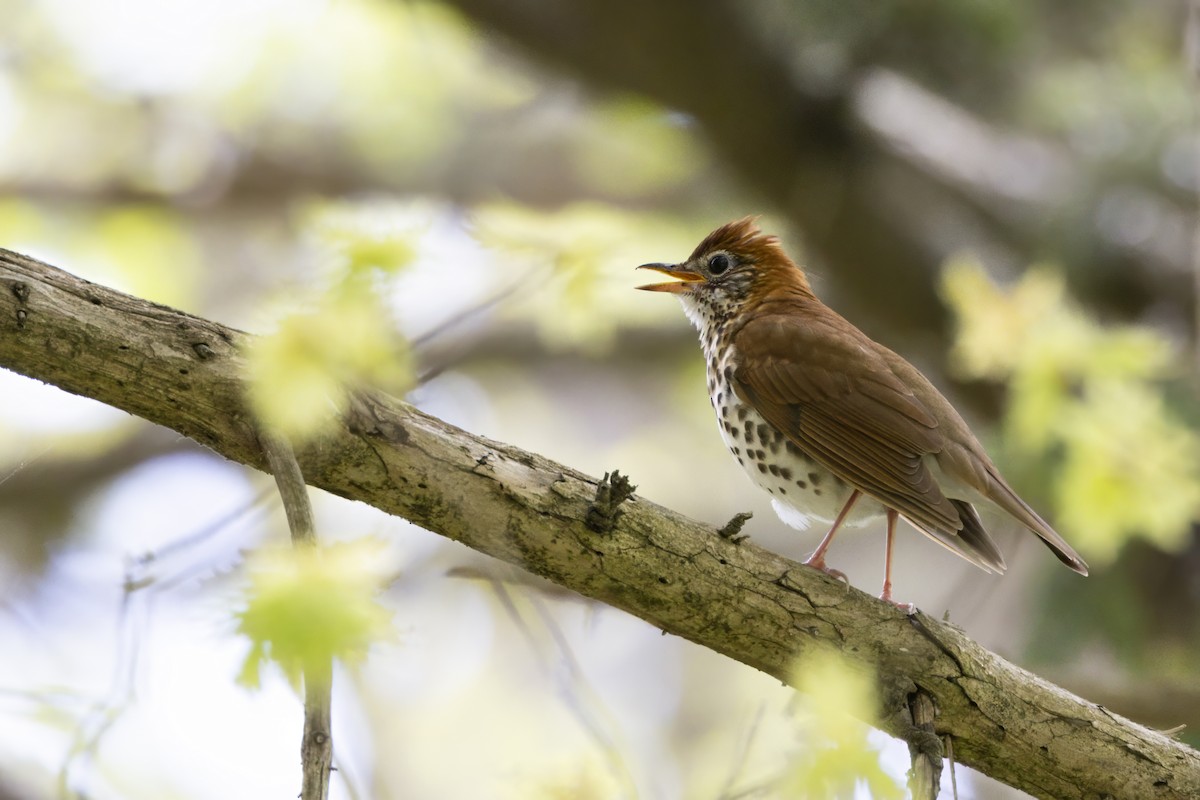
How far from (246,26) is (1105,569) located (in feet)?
17.9

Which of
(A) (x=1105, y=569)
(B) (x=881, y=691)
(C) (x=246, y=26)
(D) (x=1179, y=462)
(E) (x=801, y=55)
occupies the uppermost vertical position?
(E) (x=801, y=55)

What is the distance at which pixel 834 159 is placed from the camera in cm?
561

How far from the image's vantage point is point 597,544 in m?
2.63

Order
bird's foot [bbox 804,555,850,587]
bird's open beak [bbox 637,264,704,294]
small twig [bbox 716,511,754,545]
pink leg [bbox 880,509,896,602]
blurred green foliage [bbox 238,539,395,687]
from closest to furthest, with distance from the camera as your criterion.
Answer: blurred green foliage [bbox 238,539,395,687], small twig [bbox 716,511,754,545], bird's foot [bbox 804,555,850,587], pink leg [bbox 880,509,896,602], bird's open beak [bbox 637,264,704,294]

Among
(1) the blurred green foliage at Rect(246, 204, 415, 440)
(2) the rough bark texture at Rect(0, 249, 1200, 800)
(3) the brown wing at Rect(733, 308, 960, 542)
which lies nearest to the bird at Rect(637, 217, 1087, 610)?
(3) the brown wing at Rect(733, 308, 960, 542)

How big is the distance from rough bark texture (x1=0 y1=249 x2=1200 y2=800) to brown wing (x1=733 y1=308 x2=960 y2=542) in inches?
19.5

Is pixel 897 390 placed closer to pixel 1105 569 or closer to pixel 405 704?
pixel 1105 569

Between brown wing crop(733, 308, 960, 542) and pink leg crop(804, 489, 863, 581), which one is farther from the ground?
brown wing crop(733, 308, 960, 542)

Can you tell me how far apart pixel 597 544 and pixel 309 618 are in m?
1.11

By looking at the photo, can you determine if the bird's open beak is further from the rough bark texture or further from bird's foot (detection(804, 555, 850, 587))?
the rough bark texture

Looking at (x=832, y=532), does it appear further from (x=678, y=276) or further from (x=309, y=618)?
(x=309, y=618)

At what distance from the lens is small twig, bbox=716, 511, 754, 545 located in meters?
2.70

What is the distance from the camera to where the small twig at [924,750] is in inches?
101

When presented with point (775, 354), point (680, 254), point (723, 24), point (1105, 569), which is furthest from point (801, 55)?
point (1105, 569)
